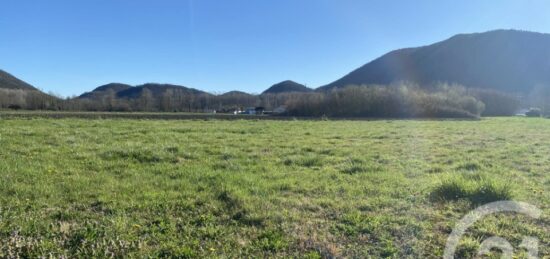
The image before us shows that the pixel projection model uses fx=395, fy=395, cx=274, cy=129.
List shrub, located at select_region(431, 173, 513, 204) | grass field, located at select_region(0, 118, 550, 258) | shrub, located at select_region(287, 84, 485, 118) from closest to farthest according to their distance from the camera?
grass field, located at select_region(0, 118, 550, 258) → shrub, located at select_region(431, 173, 513, 204) → shrub, located at select_region(287, 84, 485, 118)

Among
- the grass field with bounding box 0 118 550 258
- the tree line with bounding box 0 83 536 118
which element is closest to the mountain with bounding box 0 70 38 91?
the tree line with bounding box 0 83 536 118

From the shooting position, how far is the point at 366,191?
9.27m

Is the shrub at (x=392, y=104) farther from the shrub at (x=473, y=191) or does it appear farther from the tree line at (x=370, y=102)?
the shrub at (x=473, y=191)

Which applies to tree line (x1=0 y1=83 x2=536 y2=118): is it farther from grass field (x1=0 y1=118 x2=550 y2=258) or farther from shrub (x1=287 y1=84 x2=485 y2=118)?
grass field (x1=0 y1=118 x2=550 y2=258)

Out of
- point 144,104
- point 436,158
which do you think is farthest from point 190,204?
point 144,104

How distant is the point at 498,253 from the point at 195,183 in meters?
6.57

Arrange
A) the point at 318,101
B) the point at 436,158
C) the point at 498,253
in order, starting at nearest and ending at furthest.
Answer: the point at 498,253 → the point at 436,158 → the point at 318,101

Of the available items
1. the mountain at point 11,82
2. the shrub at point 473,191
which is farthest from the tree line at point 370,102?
the shrub at point 473,191

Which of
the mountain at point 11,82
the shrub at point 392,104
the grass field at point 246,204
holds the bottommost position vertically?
Answer: the grass field at point 246,204

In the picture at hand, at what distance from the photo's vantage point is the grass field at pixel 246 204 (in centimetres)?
575

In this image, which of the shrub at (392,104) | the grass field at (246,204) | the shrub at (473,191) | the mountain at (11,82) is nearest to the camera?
the grass field at (246,204)

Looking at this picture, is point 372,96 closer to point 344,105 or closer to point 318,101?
point 344,105

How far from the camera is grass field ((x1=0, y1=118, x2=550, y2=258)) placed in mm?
5746

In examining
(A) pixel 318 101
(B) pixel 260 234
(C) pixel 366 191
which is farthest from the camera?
(A) pixel 318 101
